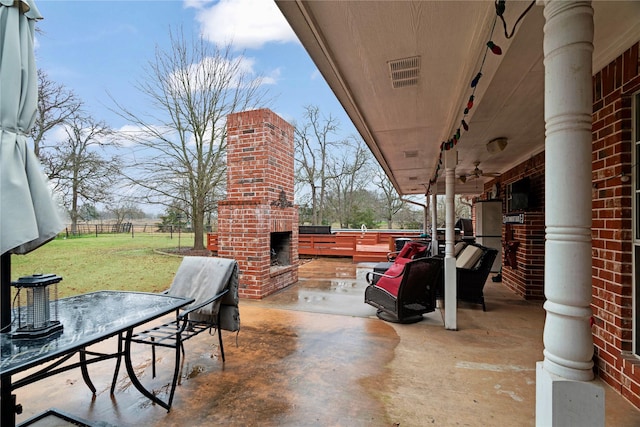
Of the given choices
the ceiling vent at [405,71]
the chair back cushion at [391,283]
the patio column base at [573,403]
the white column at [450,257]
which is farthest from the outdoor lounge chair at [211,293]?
the white column at [450,257]

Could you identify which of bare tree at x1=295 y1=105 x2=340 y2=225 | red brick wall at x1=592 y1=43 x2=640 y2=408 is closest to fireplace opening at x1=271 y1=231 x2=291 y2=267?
red brick wall at x1=592 y1=43 x2=640 y2=408

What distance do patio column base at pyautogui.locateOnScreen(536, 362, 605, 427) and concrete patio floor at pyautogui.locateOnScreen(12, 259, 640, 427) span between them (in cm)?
122

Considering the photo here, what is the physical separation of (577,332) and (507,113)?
2.69 metres

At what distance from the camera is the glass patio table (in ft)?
4.44

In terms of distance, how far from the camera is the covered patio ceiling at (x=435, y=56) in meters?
1.57

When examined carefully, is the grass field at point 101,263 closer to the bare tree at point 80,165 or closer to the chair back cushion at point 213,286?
the bare tree at point 80,165

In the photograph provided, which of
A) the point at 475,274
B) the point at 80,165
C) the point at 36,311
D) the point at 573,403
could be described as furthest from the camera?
the point at 80,165

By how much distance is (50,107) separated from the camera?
4.46 metres

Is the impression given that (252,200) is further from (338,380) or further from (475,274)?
(475,274)

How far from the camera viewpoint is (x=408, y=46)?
1.90 m

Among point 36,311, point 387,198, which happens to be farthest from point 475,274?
point 387,198

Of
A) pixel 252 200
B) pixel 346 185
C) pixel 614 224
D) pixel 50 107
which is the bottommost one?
pixel 614 224

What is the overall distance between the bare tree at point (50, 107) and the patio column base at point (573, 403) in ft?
19.5

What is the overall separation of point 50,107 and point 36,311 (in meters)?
4.39
